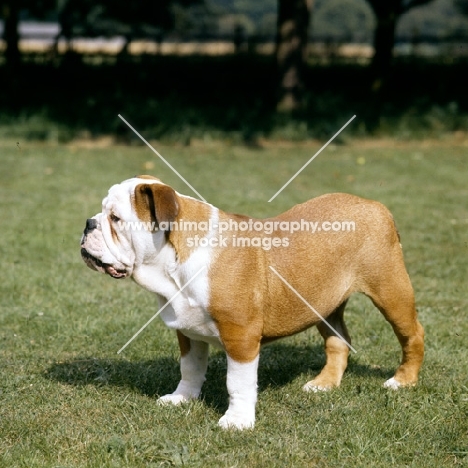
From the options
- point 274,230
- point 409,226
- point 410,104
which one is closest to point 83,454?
point 274,230

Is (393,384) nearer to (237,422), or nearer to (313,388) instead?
(313,388)

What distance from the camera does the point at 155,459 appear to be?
14.1ft

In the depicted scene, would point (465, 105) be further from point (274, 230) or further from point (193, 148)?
point (274, 230)

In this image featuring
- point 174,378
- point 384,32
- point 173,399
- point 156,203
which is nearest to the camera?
point 156,203

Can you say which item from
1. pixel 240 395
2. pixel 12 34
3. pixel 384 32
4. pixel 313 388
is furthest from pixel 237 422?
pixel 12 34

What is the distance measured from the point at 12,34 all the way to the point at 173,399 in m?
18.5

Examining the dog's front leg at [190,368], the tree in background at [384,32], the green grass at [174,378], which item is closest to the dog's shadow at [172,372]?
the green grass at [174,378]

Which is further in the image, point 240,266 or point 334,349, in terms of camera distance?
point 334,349

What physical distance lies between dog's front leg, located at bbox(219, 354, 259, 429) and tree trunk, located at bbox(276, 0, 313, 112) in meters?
14.7

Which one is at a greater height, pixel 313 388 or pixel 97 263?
pixel 97 263

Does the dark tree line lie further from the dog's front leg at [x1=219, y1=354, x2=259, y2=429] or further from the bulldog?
the dog's front leg at [x1=219, y1=354, x2=259, y2=429]

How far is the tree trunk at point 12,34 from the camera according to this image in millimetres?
20797

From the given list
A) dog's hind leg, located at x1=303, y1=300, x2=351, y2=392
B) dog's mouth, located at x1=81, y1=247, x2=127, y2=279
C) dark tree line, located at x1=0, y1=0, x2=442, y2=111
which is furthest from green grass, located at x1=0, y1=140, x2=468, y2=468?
dark tree line, located at x1=0, y1=0, x2=442, y2=111

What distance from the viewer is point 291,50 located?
1872 cm
